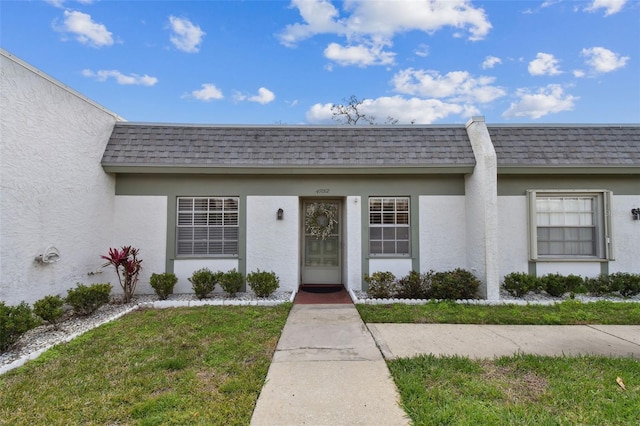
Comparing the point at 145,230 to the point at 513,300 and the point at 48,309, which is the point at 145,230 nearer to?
the point at 48,309

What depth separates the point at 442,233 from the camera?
24.8 ft

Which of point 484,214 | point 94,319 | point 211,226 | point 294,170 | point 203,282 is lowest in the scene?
point 94,319

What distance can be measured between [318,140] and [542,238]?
6114 millimetres

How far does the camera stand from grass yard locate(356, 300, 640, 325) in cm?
531

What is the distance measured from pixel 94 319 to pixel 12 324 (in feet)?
5.64

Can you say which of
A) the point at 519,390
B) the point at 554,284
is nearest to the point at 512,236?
the point at 554,284

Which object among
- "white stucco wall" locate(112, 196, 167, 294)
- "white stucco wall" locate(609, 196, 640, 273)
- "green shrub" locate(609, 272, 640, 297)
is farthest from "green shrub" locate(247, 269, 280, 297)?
"white stucco wall" locate(609, 196, 640, 273)

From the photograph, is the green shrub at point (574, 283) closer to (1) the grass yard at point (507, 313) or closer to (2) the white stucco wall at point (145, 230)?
(1) the grass yard at point (507, 313)

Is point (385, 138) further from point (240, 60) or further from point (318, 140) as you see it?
point (240, 60)

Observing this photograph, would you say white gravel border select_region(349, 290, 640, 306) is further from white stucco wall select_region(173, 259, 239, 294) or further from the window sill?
white stucco wall select_region(173, 259, 239, 294)

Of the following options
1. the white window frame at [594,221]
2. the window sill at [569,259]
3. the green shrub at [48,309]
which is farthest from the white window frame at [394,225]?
the green shrub at [48,309]

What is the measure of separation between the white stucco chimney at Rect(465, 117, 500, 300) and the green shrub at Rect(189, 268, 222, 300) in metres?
5.94

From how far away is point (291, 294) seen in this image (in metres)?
7.14

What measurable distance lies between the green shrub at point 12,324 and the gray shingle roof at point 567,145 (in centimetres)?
911
